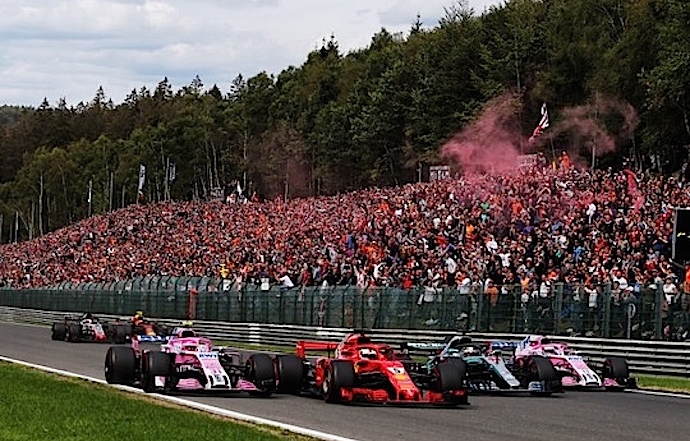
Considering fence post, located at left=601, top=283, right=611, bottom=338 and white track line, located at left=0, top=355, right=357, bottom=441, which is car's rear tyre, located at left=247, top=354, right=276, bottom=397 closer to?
white track line, located at left=0, top=355, right=357, bottom=441

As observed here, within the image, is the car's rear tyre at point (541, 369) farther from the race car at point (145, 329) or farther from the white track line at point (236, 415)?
the race car at point (145, 329)

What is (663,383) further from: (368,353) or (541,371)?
(368,353)

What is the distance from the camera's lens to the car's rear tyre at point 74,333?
130 ft

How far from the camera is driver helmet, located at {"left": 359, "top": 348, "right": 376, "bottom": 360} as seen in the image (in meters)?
19.9

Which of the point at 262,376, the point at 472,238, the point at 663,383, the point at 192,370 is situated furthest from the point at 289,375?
the point at 472,238

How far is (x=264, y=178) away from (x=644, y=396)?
260 feet

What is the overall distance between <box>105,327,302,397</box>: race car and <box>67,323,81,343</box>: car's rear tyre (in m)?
18.8

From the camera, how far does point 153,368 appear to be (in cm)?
2009

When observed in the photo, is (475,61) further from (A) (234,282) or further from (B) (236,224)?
(A) (234,282)

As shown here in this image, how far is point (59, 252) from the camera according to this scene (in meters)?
83.1

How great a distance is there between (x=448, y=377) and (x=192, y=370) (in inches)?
170

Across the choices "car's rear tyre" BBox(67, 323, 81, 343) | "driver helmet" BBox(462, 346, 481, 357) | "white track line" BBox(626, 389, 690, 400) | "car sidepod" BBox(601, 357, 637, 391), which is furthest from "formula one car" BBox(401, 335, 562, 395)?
"car's rear tyre" BBox(67, 323, 81, 343)

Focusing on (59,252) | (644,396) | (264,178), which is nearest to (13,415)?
(644,396)

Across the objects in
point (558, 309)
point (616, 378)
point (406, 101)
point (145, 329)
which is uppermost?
point (406, 101)
